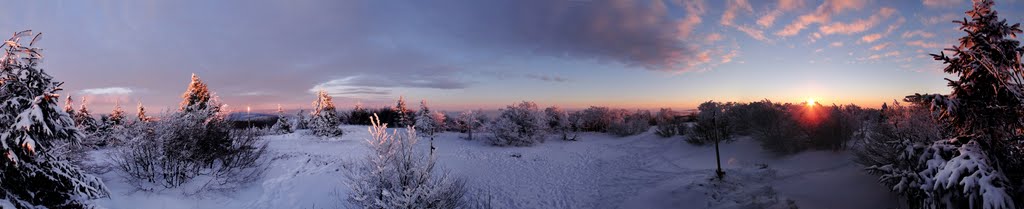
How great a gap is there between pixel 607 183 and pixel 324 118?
980 inches

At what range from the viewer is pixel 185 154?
39.4ft

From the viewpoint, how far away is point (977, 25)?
4680 millimetres

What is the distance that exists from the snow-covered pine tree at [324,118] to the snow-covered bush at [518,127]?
→ 1280 cm

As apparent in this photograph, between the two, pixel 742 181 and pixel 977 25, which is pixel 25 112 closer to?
pixel 977 25

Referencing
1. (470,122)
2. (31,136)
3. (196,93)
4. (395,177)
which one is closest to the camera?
(31,136)

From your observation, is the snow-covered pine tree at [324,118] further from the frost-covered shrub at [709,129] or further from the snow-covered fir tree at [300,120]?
the frost-covered shrub at [709,129]

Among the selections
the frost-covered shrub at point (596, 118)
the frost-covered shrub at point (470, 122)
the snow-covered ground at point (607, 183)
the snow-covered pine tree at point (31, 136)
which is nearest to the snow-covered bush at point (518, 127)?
the frost-covered shrub at point (470, 122)

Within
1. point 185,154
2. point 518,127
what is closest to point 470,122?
point 518,127

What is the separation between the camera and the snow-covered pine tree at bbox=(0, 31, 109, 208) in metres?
5.21

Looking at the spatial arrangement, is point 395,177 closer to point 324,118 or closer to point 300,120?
point 324,118

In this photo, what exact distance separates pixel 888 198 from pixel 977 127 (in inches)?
192

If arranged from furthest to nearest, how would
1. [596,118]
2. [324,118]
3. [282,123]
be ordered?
1. [596,118]
2. [282,123]
3. [324,118]

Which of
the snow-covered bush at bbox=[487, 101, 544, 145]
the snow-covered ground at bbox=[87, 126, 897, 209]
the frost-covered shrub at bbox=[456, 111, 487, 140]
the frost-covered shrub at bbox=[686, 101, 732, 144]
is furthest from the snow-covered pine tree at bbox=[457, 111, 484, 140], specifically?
the frost-covered shrub at bbox=[686, 101, 732, 144]

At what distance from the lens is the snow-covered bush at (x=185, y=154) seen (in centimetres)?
1162
